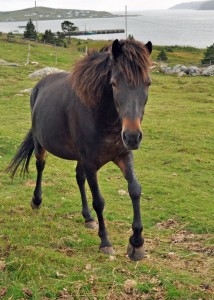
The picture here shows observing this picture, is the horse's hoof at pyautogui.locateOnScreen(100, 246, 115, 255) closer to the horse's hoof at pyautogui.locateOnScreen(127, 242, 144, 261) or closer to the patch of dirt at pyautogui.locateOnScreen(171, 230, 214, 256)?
the horse's hoof at pyautogui.locateOnScreen(127, 242, 144, 261)

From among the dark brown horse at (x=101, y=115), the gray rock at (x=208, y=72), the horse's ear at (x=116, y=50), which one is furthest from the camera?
the gray rock at (x=208, y=72)

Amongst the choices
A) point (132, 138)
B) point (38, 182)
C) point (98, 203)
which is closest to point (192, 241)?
point (98, 203)

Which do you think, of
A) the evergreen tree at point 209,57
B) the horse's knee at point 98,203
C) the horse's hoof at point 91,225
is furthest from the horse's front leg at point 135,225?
the evergreen tree at point 209,57

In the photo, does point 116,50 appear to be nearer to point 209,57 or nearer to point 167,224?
point 167,224

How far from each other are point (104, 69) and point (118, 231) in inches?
116

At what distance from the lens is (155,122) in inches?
679

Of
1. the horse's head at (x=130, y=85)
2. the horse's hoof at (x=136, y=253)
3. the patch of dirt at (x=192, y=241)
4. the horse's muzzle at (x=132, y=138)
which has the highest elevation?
the horse's head at (x=130, y=85)

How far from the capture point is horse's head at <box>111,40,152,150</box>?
13.3 ft

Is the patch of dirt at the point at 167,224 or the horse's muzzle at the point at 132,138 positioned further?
the patch of dirt at the point at 167,224

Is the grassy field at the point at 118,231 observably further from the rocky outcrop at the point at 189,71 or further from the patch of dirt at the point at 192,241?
the rocky outcrop at the point at 189,71

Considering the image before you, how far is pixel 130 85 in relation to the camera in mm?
4203

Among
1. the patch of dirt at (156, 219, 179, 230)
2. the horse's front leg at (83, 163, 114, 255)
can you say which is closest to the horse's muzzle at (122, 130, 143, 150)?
the horse's front leg at (83, 163, 114, 255)

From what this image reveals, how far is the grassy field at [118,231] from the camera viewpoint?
455cm

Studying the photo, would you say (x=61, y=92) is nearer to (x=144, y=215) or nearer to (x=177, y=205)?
(x=144, y=215)
